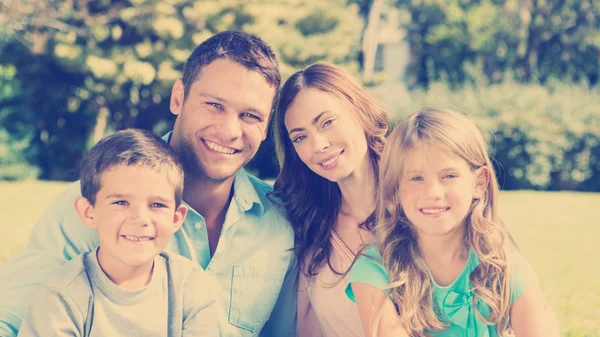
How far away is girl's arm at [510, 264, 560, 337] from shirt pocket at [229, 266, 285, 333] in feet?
4.14

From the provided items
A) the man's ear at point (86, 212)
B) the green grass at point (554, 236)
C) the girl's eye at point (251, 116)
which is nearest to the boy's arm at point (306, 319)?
the girl's eye at point (251, 116)

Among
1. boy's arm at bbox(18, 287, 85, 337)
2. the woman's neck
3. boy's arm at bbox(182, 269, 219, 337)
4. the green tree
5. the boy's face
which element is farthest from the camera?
the green tree

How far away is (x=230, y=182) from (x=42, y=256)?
1040 mm

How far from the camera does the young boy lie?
2.85 meters

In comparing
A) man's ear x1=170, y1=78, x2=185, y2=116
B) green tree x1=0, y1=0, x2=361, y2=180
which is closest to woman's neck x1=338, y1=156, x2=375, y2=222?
man's ear x1=170, y1=78, x2=185, y2=116

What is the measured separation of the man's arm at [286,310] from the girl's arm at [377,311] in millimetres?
681

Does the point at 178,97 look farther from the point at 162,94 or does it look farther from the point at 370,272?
the point at 162,94

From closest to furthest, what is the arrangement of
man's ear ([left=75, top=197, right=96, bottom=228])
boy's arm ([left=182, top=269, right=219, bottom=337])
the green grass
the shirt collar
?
man's ear ([left=75, top=197, right=96, bottom=228]) → boy's arm ([left=182, top=269, right=219, bottom=337]) → the shirt collar → the green grass

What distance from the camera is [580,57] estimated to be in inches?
1112

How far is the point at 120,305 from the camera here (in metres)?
2.93

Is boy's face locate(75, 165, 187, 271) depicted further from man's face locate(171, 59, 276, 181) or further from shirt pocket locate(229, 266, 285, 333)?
shirt pocket locate(229, 266, 285, 333)

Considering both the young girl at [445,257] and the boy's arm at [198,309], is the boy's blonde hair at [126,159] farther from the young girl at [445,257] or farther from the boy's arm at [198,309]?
the young girl at [445,257]

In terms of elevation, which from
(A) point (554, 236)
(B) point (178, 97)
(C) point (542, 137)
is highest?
(B) point (178, 97)

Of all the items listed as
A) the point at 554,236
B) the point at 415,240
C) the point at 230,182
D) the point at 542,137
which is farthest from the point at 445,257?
the point at 542,137
